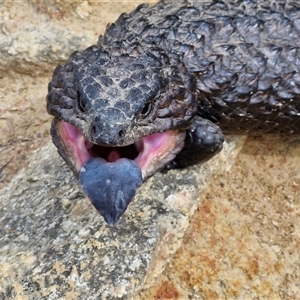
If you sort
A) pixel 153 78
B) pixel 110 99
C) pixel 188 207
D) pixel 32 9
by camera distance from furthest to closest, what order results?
pixel 32 9
pixel 188 207
pixel 153 78
pixel 110 99

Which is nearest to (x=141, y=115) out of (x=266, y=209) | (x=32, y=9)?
(x=266, y=209)

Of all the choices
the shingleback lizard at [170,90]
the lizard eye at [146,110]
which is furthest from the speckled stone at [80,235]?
the lizard eye at [146,110]

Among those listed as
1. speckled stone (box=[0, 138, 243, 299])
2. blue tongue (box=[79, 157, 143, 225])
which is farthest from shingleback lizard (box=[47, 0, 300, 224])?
speckled stone (box=[0, 138, 243, 299])

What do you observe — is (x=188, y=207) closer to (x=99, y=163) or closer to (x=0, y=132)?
(x=99, y=163)

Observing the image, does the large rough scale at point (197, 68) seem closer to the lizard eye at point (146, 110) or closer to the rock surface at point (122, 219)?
the lizard eye at point (146, 110)

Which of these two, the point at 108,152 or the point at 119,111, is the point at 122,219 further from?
the point at 119,111
